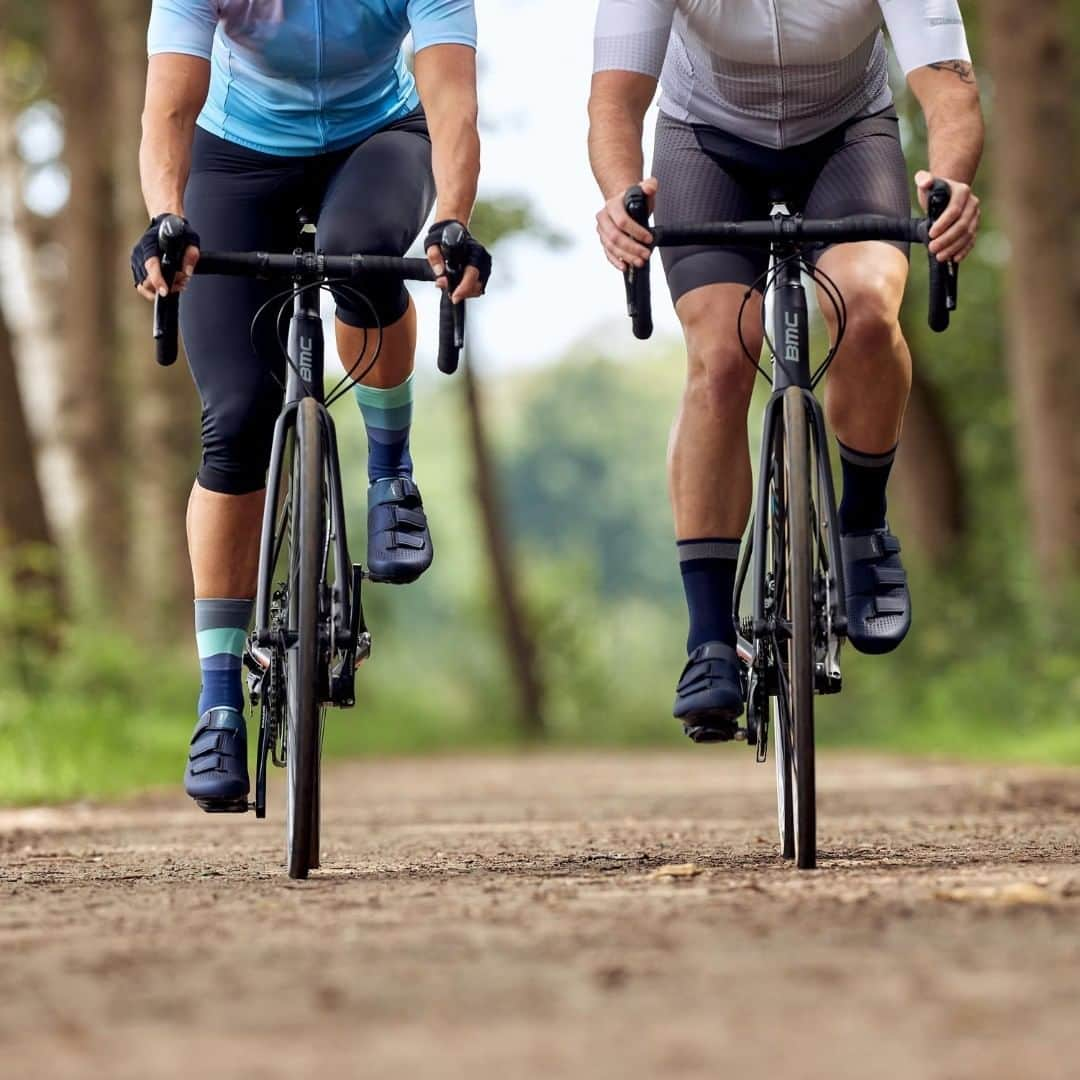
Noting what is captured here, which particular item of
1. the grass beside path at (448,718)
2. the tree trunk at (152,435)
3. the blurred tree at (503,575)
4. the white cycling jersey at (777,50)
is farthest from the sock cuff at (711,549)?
the blurred tree at (503,575)

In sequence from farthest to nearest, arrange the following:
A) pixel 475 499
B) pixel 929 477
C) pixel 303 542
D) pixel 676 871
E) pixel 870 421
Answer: pixel 475 499
pixel 929 477
pixel 870 421
pixel 303 542
pixel 676 871

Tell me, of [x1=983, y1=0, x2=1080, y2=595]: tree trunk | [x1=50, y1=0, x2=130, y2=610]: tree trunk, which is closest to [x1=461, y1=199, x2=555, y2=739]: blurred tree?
[x1=50, y1=0, x2=130, y2=610]: tree trunk

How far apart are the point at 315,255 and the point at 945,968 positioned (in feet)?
9.12

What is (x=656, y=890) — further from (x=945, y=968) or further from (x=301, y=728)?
(x=945, y=968)

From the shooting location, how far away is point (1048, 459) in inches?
680

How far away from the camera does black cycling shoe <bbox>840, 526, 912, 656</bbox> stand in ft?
18.1

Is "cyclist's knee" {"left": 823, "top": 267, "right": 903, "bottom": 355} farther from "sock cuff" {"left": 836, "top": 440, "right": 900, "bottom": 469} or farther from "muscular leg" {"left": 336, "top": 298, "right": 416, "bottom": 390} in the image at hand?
"muscular leg" {"left": 336, "top": 298, "right": 416, "bottom": 390}

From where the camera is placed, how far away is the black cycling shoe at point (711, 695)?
547 cm

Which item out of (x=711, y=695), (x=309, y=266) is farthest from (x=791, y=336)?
(x=309, y=266)

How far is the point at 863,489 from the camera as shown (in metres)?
5.76

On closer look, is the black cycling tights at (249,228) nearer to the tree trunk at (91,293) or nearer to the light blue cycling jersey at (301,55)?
the light blue cycling jersey at (301,55)

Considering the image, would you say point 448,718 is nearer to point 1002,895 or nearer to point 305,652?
point 305,652

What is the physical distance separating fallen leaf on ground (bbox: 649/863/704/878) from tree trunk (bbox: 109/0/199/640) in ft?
50.1

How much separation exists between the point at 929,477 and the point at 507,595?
765 cm
